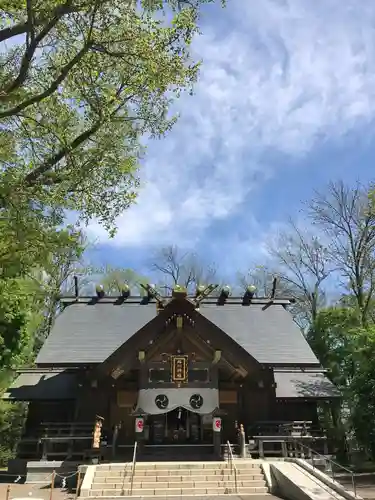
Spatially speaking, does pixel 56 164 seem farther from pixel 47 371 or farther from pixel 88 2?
pixel 47 371

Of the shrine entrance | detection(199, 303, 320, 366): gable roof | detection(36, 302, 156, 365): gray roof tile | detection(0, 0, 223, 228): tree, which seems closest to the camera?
detection(0, 0, 223, 228): tree

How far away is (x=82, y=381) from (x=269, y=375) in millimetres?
6840

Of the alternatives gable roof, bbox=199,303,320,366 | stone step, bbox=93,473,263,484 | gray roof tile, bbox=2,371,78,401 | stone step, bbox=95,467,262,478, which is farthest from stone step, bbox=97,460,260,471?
gable roof, bbox=199,303,320,366

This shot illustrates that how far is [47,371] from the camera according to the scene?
62.4 ft

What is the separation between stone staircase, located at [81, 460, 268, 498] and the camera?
1193 cm

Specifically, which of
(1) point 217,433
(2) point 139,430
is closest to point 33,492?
(2) point 139,430

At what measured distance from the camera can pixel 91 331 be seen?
2009 centimetres

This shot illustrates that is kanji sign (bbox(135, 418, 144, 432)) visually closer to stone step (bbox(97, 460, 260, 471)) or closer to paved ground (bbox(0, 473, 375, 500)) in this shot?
stone step (bbox(97, 460, 260, 471))

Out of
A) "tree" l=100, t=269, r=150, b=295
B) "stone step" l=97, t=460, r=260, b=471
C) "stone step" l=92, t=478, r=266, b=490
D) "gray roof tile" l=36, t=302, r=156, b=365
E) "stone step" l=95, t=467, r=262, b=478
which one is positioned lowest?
"stone step" l=92, t=478, r=266, b=490

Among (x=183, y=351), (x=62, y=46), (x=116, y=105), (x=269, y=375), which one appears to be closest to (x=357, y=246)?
(x=269, y=375)

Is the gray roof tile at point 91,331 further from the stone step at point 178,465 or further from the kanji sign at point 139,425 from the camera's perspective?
the stone step at point 178,465

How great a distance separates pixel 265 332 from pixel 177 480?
29.8ft

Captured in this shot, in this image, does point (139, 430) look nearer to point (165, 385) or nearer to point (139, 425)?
point (139, 425)

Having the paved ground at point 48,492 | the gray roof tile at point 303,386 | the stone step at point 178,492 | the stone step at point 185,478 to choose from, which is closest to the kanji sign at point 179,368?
the stone step at point 185,478
